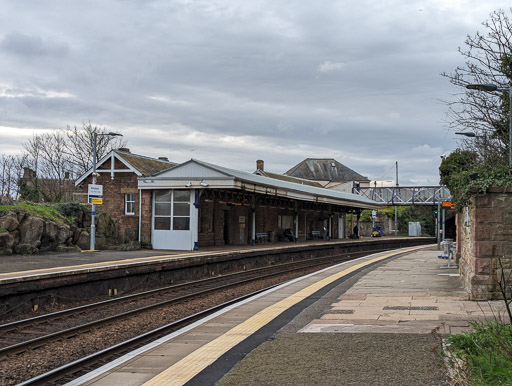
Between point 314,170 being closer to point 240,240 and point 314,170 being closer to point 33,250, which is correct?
point 240,240

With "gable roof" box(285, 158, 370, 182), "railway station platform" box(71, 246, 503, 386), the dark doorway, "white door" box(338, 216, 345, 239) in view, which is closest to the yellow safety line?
"railway station platform" box(71, 246, 503, 386)

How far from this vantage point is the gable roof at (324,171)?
85.6 metres

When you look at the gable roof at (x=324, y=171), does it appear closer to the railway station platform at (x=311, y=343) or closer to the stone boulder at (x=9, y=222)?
the stone boulder at (x=9, y=222)

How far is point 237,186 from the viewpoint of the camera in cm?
2586

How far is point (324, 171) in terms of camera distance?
284ft

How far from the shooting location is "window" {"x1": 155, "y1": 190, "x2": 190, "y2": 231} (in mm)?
26656

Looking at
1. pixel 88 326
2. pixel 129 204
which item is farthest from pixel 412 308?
pixel 129 204

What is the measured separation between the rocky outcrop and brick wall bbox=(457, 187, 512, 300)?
15.5 meters

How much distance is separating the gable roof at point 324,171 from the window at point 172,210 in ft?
193

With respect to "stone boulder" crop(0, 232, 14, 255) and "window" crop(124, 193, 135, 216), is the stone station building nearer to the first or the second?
"window" crop(124, 193, 135, 216)

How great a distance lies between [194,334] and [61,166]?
48823 millimetres

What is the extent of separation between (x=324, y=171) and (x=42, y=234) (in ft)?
222

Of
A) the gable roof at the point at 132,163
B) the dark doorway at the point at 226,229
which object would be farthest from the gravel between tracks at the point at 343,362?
the dark doorway at the point at 226,229

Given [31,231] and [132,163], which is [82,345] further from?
[132,163]
